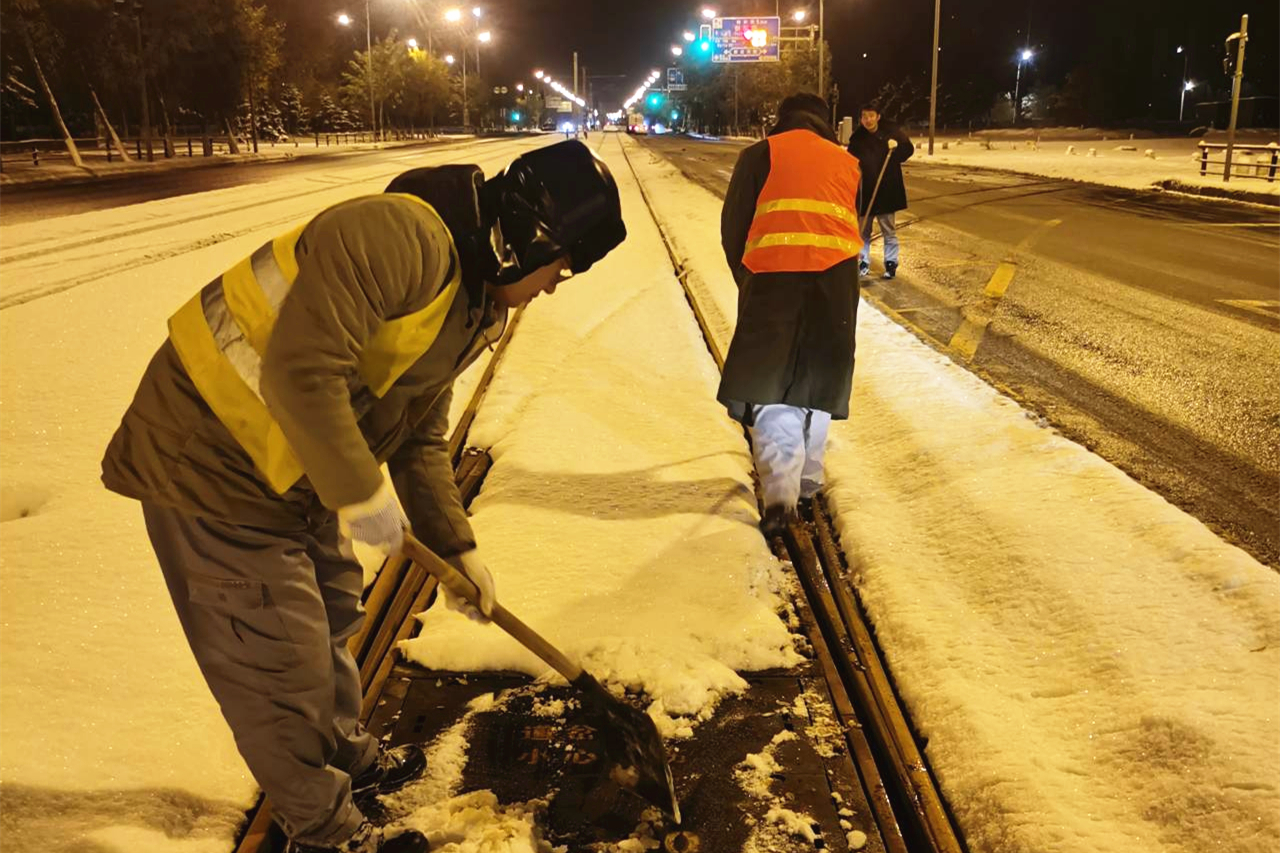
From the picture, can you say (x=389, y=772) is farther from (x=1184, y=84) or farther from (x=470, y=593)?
(x=1184, y=84)

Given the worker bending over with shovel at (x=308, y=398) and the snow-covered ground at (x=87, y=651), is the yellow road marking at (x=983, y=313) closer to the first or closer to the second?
the snow-covered ground at (x=87, y=651)

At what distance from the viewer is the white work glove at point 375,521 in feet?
5.88

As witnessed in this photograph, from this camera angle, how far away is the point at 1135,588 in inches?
132

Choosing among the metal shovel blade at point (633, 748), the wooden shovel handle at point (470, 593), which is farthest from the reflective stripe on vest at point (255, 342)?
the metal shovel blade at point (633, 748)

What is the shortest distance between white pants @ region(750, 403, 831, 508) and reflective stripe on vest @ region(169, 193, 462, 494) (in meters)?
2.36

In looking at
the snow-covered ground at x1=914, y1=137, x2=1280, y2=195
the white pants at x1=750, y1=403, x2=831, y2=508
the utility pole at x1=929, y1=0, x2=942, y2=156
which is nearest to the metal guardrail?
the snow-covered ground at x1=914, y1=137, x2=1280, y2=195

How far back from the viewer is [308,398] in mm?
1657

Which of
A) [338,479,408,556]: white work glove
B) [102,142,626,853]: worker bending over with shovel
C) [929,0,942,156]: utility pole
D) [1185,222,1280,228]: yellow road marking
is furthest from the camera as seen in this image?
[929,0,942,156]: utility pole

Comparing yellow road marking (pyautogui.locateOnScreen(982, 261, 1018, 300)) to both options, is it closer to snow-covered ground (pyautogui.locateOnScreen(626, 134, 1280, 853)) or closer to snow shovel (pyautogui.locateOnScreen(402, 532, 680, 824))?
snow-covered ground (pyautogui.locateOnScreen(626, 134, 1280, 853))

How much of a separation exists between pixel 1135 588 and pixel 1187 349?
14.5 ft

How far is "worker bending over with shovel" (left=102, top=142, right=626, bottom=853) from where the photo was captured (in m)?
1.66

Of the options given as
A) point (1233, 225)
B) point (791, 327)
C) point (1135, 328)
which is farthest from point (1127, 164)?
point (791, 327)

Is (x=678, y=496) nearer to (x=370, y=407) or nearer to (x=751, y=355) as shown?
(x=751, y=355)

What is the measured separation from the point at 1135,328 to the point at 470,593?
6.98 m
